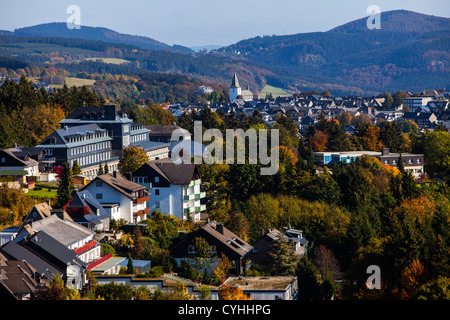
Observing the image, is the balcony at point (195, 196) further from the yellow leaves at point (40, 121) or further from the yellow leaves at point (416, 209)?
the yellow leaves at point (40, 121)

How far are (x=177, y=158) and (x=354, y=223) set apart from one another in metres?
21.1

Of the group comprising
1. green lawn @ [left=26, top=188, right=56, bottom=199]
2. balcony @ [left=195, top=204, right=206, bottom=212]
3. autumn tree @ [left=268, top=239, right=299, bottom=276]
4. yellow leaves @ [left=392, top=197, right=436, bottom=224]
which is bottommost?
autumn tree @ [left=268, top=239, right=299, bottom=276]

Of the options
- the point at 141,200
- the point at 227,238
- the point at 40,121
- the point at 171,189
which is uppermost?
the point at 40,121

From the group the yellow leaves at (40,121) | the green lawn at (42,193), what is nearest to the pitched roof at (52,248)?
the green lawn at (42,193)

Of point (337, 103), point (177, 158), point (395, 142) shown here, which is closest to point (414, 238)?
point (177, 158)

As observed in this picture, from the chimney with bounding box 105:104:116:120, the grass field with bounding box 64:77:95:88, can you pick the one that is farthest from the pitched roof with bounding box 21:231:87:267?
the grass field with bounding box 64:77:95:88

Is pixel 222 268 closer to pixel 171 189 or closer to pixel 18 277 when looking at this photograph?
pixel 18 277

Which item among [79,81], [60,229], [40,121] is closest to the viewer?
[60,229]

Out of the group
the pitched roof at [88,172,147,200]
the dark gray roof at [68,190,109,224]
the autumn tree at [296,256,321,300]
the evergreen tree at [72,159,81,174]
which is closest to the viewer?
the autumn tree at [296,256,321,300]

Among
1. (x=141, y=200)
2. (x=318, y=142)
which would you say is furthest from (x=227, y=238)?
(x=318, y=142)

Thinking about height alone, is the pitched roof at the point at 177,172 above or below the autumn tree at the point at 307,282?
above

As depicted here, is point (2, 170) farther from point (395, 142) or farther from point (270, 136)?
point (395, 142)

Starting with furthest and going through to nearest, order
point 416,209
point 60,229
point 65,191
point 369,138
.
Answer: point 369,138
point 416,209
point 65,191
point 60,229

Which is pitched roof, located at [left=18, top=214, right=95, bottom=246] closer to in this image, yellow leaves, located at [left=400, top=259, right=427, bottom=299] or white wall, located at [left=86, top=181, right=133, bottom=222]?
white wall, located at [left=86, top=181, right=133, bottom=222]
